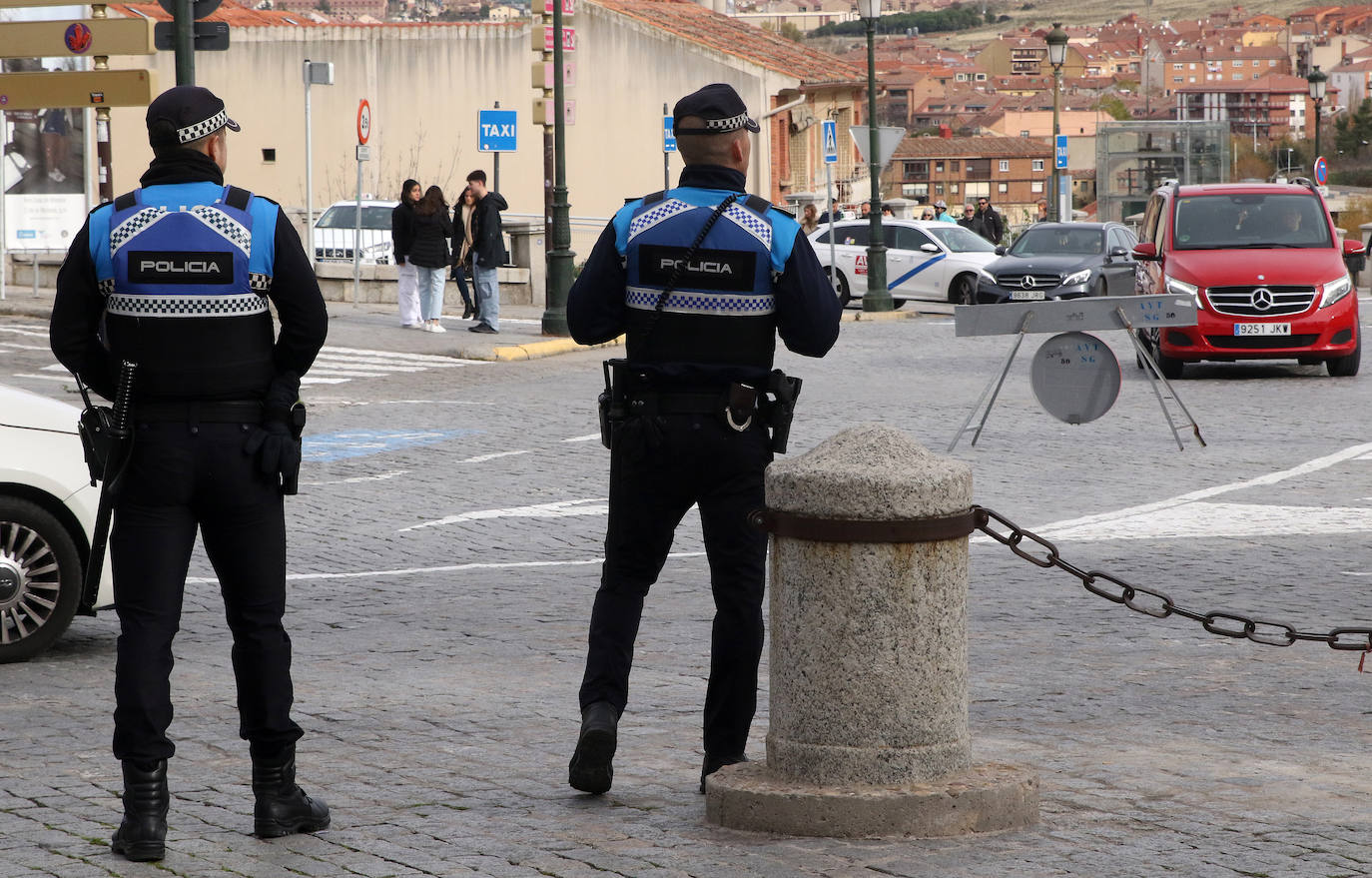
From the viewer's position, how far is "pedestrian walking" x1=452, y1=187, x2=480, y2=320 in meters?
24.6

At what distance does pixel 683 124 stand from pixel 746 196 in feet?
0.91

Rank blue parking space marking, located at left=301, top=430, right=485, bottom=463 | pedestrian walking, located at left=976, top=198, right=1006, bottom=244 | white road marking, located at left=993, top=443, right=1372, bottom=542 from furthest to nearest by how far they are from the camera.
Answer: pedestrian walking, located at left=976, top=198, right=1006, bottom=244
blue parking space marking, located at left=301, top=430, right=485, bottom=463
white road marking, located at left=993, top=443, right=1372, bottom=542

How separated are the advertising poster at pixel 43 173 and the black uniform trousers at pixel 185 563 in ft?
74.6

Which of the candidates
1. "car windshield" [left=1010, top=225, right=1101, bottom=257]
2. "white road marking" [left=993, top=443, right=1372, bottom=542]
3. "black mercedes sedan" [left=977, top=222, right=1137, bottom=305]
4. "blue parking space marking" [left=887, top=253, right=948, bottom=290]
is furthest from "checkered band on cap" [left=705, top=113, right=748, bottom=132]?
"blue parking space marking" [left=887, top=253, right=948, bottom=290]

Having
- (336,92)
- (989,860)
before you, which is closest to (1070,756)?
(989,860)

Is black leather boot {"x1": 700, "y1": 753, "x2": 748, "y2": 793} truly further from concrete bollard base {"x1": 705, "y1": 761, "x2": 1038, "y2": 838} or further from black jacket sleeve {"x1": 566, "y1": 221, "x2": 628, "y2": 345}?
black jacket sleeve {"x1": 566, "y1": 221, "x2": 628, "y2": 345}

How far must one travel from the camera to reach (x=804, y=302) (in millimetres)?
5215

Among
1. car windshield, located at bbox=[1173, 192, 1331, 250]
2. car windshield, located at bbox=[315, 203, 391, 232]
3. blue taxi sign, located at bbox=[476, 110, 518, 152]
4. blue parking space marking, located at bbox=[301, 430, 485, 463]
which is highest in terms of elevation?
blue taxi sign, located at bbox=[476, 110, 518, 152]

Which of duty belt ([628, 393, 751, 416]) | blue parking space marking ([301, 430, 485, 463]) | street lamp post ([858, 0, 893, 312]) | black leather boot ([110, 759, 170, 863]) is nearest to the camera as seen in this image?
black leather boot ([110, 759, 170, 863])

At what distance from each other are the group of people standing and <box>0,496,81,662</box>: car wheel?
15528mm

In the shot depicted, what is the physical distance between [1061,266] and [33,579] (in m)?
23.5

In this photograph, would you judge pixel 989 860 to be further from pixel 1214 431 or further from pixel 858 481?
pixel 1214 431

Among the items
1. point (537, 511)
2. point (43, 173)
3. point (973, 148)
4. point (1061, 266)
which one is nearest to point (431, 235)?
point (43, 173)

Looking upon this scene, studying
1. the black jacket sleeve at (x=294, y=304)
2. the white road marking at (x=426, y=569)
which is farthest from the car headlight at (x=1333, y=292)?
the black jacket sleeve at (x=294, y=304)
